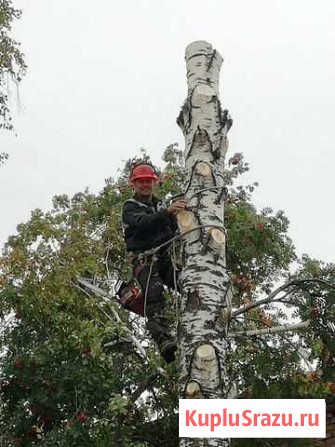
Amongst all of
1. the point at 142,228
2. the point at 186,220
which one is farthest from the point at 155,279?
the point at 186,220

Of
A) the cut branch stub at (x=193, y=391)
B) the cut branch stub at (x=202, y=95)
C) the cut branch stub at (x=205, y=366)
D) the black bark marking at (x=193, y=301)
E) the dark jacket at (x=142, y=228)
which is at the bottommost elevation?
the cut branch stub at (x=193, y=391)

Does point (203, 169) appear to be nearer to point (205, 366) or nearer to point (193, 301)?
point (193, 301)

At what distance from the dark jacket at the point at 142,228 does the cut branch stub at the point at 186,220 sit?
54 centimetres

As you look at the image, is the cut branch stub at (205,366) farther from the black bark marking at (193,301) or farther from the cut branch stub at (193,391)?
the black bark marking at (193,301)

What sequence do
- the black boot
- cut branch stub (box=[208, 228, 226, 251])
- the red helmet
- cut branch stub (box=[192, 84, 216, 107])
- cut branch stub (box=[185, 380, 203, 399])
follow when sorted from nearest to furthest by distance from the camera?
cut branch stub (box=[185, 380, 203, 399]), cut branch stub (box=[208, 228, 226, 251]), cut branch stub (box=[192, 84, 216, 107]), the black boot, the red helmet

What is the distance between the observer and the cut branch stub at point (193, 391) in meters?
3.11

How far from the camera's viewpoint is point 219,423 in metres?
3.06

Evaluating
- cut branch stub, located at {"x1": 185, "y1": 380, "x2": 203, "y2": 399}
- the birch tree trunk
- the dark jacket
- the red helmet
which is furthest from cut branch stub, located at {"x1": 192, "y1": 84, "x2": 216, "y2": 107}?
cut branch stub, located at {"x1": 185, "y1": 380, "x2": 203, "y2": 399}

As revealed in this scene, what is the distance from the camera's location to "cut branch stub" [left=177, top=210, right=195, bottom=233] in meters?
3.49

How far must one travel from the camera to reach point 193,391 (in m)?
3.12

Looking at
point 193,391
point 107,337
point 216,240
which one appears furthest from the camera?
point 107,337

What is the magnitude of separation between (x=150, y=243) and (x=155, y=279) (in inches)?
9.0

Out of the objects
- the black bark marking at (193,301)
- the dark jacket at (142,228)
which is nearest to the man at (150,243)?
the dark jacket at (142,228)

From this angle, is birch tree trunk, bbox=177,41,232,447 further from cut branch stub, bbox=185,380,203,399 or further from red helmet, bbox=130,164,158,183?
red helmet, bbox=130,164,158,183
